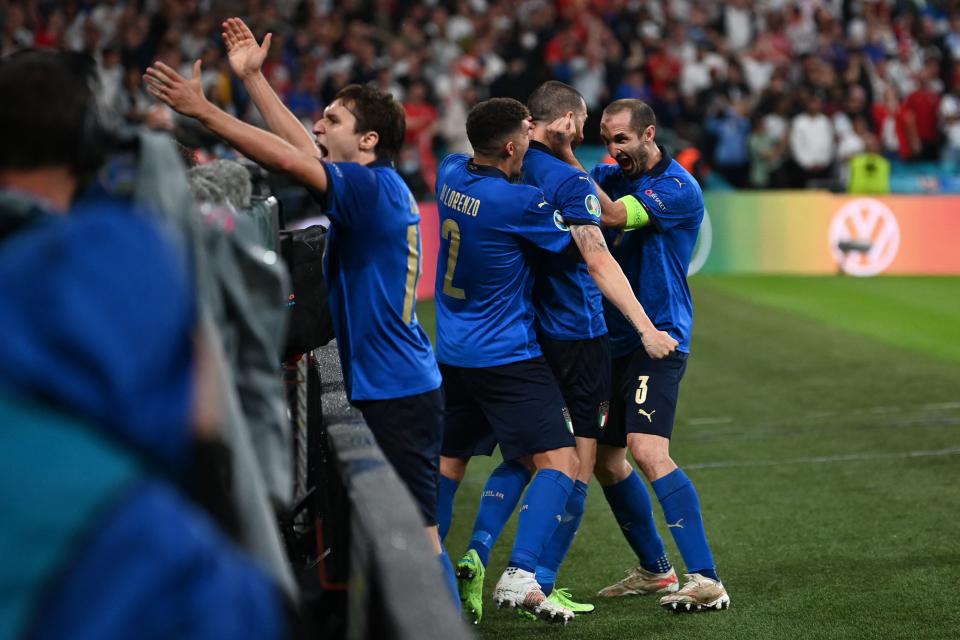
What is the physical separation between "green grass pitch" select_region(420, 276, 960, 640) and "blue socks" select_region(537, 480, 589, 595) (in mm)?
220

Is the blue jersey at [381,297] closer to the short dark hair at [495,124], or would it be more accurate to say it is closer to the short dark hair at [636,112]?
the short dark hair at [495,124]

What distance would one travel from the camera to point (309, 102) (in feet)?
56.7

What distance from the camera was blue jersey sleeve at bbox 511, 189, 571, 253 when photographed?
5270 millimetres

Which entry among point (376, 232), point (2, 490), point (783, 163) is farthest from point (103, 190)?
point (783, 163)

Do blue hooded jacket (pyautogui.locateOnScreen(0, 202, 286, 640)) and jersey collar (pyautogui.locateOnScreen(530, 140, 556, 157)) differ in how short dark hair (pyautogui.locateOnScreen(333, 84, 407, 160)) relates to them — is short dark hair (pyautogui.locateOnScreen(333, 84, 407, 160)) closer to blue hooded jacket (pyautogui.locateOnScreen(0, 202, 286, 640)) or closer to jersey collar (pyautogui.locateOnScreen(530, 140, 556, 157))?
jersey collar (pyautogui.locateOnScreen(530, 140, 556, 157))

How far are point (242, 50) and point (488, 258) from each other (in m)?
1.53

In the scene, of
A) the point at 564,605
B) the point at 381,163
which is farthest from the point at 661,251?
the point at 381,163

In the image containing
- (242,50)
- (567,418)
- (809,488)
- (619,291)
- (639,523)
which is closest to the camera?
(242,50)

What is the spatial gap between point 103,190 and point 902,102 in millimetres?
21223

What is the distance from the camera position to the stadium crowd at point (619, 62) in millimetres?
17406

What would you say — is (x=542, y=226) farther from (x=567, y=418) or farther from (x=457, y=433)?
(x=457, y=433)

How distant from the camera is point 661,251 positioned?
19.4ft

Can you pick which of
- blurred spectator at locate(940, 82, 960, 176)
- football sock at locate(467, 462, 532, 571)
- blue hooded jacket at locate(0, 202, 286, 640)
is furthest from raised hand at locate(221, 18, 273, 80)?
blurred spectator at locate(940, 82, 960, 176)

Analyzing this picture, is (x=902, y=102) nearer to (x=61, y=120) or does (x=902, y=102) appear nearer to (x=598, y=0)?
(x=598, y=0)
